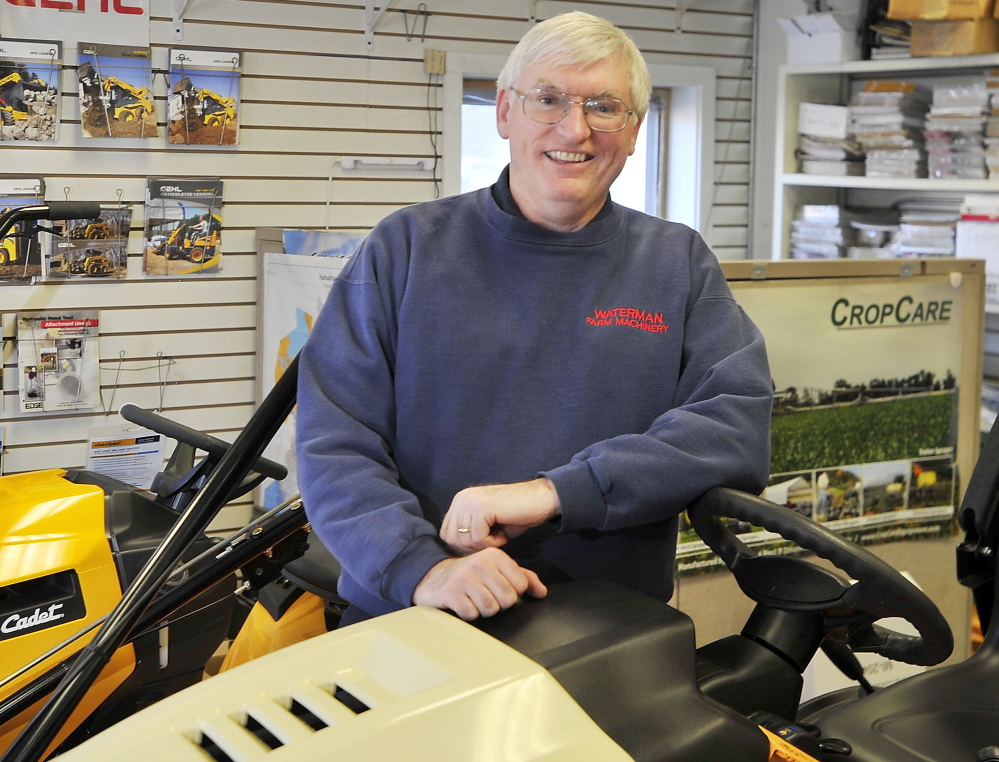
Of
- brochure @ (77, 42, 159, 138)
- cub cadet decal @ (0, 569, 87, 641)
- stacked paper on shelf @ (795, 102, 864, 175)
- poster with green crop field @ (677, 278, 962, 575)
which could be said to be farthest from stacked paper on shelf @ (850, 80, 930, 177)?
cub cadet decal @ (0, 569, 87, 641)

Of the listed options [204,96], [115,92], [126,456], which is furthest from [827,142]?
[126,456]

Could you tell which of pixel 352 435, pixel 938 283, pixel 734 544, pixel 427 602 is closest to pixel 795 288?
pixel 938 283

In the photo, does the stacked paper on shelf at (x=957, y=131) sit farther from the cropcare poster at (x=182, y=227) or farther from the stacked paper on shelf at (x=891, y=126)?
the cropcare poster at (x=182, y=227)

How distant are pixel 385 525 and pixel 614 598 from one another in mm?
334

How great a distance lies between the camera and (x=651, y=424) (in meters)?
1.46

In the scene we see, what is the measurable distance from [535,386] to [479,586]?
0.46 metres

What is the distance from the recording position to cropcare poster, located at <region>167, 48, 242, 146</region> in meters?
3.63

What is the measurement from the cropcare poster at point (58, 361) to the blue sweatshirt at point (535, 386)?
2.44m

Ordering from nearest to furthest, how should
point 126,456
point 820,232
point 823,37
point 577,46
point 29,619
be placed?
1. point 577,46
2. point 29,619
3. point 126,456
4. point 823,37
5. point 820,232

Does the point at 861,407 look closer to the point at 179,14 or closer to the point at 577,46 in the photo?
the point at 577,46

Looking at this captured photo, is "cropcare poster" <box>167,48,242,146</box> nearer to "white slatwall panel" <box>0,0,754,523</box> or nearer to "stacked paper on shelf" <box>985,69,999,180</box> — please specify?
"white slatwall panel" <box>0,0,754,523</box>

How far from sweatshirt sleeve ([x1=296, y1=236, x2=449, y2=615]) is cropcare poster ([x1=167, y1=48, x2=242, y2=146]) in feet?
8.10

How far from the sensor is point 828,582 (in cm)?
118

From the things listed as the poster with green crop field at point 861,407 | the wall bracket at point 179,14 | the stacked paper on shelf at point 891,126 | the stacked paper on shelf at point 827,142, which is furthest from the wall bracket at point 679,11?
the poster with green crop field at point 861,407
